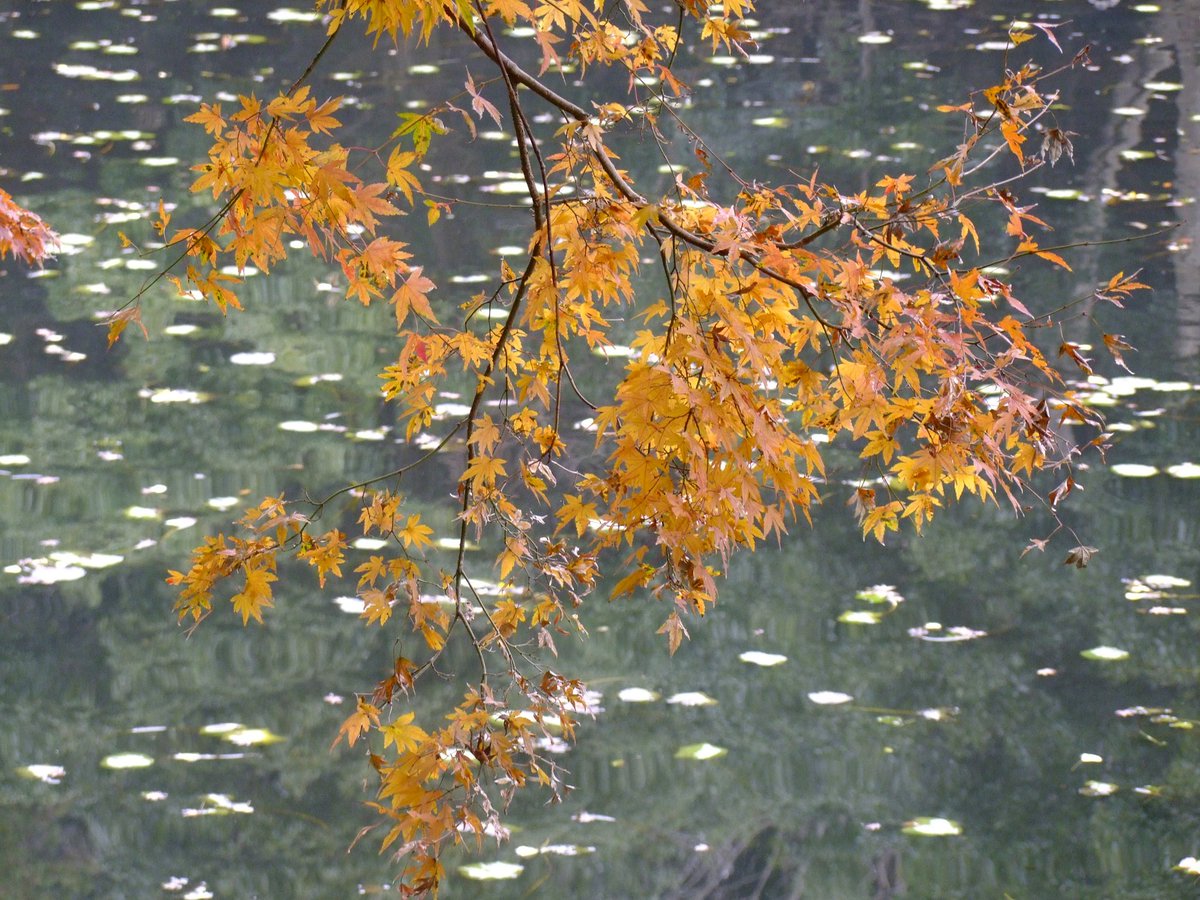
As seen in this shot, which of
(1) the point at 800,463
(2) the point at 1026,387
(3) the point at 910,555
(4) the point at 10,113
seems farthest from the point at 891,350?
(4) the point at 10,113

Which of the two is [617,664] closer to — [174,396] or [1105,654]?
[1105,654]

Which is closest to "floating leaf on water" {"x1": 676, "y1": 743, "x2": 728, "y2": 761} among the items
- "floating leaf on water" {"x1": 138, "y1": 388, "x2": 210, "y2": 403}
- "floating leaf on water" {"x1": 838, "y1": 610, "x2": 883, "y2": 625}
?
"floating leaf on water" {"x1": 838, "y1": 610, "x2": 883, "y2": 625}

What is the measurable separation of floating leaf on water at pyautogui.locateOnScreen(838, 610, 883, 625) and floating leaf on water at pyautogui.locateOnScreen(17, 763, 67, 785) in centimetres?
196

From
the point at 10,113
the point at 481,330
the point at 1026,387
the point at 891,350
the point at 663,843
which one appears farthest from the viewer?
the point at 10,113

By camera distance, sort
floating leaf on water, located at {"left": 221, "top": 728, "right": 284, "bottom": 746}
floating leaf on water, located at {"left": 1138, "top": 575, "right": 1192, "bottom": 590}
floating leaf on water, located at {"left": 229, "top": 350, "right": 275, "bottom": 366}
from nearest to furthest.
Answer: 1. floating leaf on water, located at {"left": 221, "top": 728, "right": 284, "bottom": 746}
2. floating leaf on water, located at {"left": 1138, "top": 575, "right": 1192, "bottom": 590}
3. floating leaf on water, located at {"left": 229, "top": 350, "right": 275, "bottom": 366}

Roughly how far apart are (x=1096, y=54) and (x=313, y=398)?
5715 mm

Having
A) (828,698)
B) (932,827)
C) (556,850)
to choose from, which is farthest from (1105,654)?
(556,850)

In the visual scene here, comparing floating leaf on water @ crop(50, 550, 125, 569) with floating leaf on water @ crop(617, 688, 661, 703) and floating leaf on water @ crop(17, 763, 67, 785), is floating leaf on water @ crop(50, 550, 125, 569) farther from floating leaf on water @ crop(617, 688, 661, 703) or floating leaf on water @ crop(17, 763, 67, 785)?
floating leaf on water @ crop(617, 688, 661, 703)

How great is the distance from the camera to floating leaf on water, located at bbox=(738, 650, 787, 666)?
3.50 meters

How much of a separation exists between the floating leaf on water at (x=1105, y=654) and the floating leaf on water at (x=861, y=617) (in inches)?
20.4

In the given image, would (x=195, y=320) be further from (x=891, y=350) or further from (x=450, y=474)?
(x=891, y=350)

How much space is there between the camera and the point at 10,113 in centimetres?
738

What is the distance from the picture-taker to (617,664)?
3545 mm

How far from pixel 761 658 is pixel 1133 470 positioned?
1.55 m
